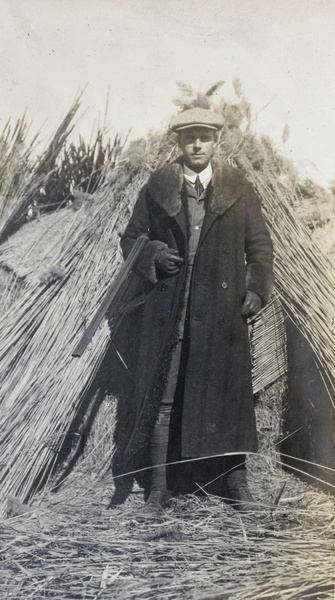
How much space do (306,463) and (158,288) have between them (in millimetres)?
892

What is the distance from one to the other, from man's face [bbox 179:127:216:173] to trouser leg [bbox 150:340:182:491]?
71cm

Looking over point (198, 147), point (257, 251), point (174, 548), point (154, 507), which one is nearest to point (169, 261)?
point (257, 251)

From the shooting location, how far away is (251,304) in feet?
7.53

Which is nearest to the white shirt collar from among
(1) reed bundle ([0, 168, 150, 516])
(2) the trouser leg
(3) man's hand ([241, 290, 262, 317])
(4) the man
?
(4) the man

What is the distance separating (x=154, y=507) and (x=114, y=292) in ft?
2.77

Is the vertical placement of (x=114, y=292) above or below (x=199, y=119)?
below

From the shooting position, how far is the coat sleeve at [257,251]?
2.33 metres

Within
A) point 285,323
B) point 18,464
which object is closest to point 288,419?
point 285,323

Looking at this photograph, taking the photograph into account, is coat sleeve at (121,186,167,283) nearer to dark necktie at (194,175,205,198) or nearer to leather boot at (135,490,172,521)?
dark necktie at (194,175,205,198)

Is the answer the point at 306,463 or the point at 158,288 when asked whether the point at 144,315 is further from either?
the point at 306,463

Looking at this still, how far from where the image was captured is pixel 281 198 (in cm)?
243

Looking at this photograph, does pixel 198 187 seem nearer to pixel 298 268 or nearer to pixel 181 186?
pixel 181 186

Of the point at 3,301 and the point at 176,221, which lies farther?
the point at 3,301

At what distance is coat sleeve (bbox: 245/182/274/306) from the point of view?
2.33 metres
